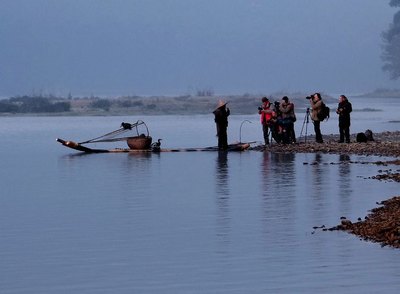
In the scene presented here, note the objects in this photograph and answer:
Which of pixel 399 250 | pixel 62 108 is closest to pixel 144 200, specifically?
pixel 399 250

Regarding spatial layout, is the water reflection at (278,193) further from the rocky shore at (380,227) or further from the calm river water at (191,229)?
the rocky shore at (380,227)

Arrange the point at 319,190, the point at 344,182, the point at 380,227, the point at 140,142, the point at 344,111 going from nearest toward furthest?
the point at 380,227, the point at 319,190, the point at 344,182, the point at 344,111, the point at 140,142

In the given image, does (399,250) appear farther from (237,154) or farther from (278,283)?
(237,154)

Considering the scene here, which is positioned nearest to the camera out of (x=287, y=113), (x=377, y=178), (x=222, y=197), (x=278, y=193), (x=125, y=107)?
(x=222, y=197)

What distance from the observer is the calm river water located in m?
15.1

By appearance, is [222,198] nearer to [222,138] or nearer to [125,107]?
[222,138]

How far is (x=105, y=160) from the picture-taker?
39094 mm

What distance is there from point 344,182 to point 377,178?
1.03 metres

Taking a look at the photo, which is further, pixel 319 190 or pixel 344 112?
pixel 344 112

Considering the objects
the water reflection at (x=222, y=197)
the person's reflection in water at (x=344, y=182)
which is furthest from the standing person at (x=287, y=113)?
the person's reflection in water at (x=344, y=182)

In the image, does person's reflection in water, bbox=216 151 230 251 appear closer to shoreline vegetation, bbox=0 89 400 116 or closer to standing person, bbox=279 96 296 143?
standing person, bbox=279 96 296 143

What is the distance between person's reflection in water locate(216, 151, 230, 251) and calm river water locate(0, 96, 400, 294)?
0.03m

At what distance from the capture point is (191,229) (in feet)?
65.3

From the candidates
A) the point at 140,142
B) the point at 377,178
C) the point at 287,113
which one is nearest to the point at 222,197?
the point at 377,178
